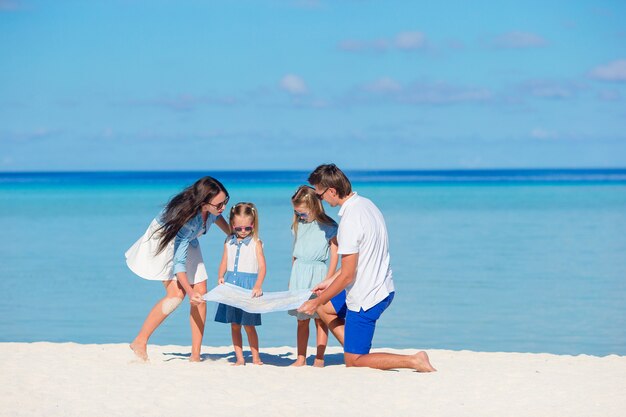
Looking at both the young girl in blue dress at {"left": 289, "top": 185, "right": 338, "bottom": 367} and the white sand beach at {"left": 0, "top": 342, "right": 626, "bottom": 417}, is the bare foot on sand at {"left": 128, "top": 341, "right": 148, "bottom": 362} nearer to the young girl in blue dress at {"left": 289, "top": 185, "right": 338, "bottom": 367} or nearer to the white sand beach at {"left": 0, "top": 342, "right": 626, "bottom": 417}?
the white sand beach at {"left": 0, "top": 342, "right": 626, "bottom": 417}

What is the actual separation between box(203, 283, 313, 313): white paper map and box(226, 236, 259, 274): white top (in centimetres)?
26

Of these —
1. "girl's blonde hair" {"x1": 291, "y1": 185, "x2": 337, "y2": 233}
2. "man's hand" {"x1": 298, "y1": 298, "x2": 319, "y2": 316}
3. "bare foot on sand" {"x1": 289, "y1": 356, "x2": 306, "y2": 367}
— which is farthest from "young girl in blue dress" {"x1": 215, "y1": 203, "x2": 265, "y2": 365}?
"man's hand" {"x1": 298, "y1": 298, "x2": 319, "y2": 316}

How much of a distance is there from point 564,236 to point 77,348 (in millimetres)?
14870

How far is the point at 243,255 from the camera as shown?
7.45m

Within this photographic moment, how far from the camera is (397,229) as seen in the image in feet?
75.8

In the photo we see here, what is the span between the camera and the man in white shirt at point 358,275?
6832mm

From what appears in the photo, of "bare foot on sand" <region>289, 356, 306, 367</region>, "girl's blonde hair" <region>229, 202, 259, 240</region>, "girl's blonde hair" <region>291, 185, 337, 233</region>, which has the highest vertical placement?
"girl's blonde hair" <region>291, 185, 337, 233</region>

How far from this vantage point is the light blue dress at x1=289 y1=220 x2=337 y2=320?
24.0 feet

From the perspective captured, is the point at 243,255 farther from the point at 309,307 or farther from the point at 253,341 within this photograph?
the point at 309,307

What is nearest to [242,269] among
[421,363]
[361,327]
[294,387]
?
[361,327]

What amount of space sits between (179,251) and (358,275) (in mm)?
1408

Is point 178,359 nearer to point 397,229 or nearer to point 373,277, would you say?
point 373,277

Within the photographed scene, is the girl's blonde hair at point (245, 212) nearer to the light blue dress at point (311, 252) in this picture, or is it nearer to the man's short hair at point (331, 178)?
the light blue dress at point (311, 252)

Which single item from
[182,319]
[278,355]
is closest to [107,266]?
[182,319]
